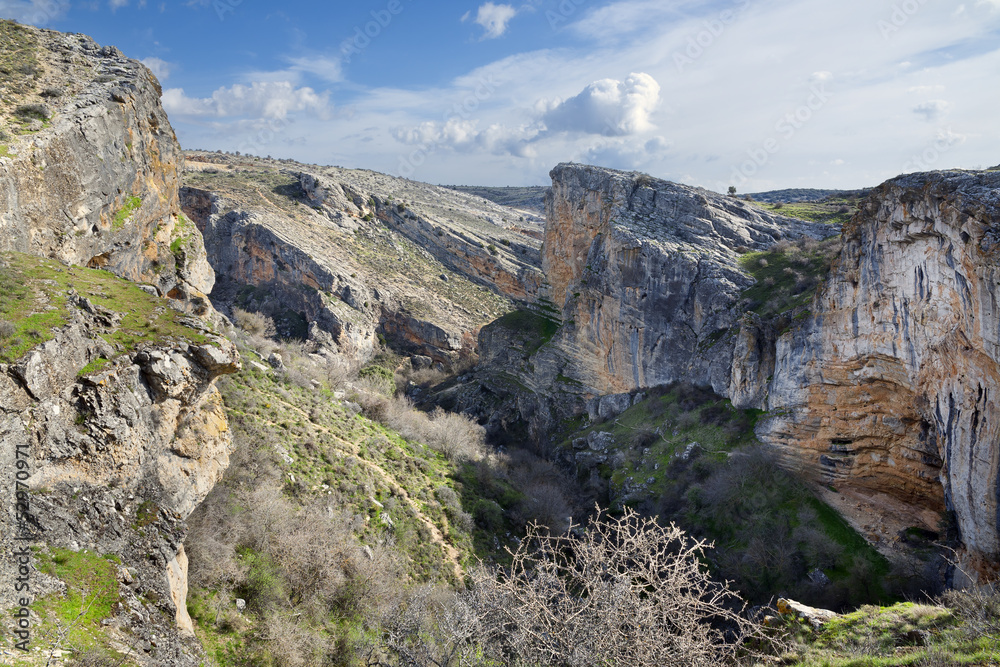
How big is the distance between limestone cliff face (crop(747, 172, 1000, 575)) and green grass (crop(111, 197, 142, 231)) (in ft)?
78.2

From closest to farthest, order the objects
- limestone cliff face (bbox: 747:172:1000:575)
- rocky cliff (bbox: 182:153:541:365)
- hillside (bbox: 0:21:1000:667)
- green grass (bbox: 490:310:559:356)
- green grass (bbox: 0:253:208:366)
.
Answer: hillside (bbox: 0:21:1000:667), green grass (bbox: 0:253:208:366), limestone cliff face (bbox: 747:172:1000:575), green grass (bbox: 490:310:559:356), rocky cliff (bbox: 182:153:541:365)

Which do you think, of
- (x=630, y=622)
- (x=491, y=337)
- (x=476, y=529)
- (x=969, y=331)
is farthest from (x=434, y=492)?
(x=491, y=337)

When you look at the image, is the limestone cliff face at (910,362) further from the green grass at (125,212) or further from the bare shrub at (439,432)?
the green grass at (125,212)

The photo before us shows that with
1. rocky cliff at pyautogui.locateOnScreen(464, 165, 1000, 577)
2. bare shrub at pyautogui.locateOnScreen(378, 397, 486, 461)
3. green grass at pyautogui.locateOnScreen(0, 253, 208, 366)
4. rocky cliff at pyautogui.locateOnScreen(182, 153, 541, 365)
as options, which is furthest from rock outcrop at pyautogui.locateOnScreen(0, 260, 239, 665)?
rocky cliff at pyautogui.locateOnScreen(182, 153, 541, 365)

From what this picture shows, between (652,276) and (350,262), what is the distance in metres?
32.4

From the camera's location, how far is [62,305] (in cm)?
923

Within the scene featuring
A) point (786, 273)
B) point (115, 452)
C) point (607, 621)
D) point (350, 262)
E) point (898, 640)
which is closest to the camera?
point (607, 621)

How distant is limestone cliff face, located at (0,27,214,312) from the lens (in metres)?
11.9

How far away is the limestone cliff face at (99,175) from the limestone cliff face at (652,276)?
24.6 meters

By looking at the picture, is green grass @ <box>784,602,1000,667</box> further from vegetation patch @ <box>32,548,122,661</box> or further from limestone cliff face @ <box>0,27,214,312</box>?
limestone cliff face @ <box>0,27,214,312</box>

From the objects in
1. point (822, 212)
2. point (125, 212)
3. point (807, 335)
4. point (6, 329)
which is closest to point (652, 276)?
point (807, 335)

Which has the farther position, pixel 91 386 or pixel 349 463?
pixel 349 463

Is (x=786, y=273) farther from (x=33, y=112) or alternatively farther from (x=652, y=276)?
(x=33, y=112)

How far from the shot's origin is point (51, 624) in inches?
239
